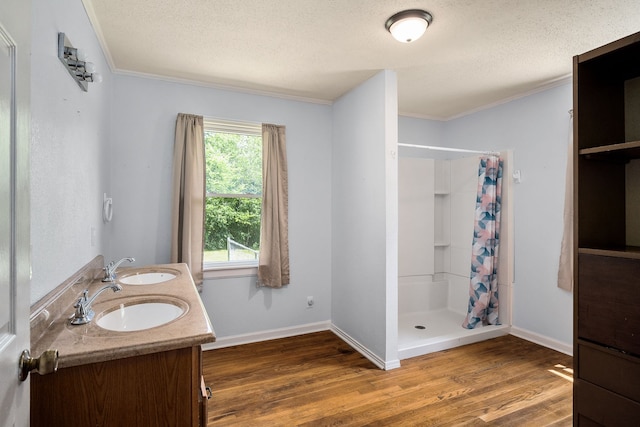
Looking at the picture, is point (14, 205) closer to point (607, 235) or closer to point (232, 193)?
point (607, 235)

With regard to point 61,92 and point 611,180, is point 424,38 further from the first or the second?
point 61,92

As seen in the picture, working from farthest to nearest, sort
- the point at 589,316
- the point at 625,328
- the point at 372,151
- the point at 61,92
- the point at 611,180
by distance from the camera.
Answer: the point at 372,151
the point at 61,92
the point at 611,180
the point at 589,316
the point at 625,328

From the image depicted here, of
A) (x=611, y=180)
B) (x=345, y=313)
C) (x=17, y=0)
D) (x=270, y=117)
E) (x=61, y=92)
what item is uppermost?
(x=270, y=117)

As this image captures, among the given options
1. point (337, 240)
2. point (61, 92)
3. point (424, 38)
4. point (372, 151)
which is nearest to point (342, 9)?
point (424, 38)

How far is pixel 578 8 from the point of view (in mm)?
1918

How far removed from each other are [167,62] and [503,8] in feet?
7.92

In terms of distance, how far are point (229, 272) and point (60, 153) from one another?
1.91 m

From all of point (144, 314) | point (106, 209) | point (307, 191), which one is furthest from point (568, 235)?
point (106, 209)

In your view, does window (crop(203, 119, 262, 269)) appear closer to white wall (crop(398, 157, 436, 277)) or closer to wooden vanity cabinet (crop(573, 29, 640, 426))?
white wall (crop(398, 157, 436, 277))

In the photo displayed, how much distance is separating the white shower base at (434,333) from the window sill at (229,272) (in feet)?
5.17

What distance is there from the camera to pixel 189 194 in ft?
9.65

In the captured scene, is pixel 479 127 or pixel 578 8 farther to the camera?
pixel 479 127

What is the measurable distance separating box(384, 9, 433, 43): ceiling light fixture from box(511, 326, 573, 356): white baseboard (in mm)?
2950

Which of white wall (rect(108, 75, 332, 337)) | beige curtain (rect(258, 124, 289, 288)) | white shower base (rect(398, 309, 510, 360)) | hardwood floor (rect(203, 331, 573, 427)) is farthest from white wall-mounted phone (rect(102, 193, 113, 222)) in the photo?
white shower base (rect(398, 309, 510, 360))
